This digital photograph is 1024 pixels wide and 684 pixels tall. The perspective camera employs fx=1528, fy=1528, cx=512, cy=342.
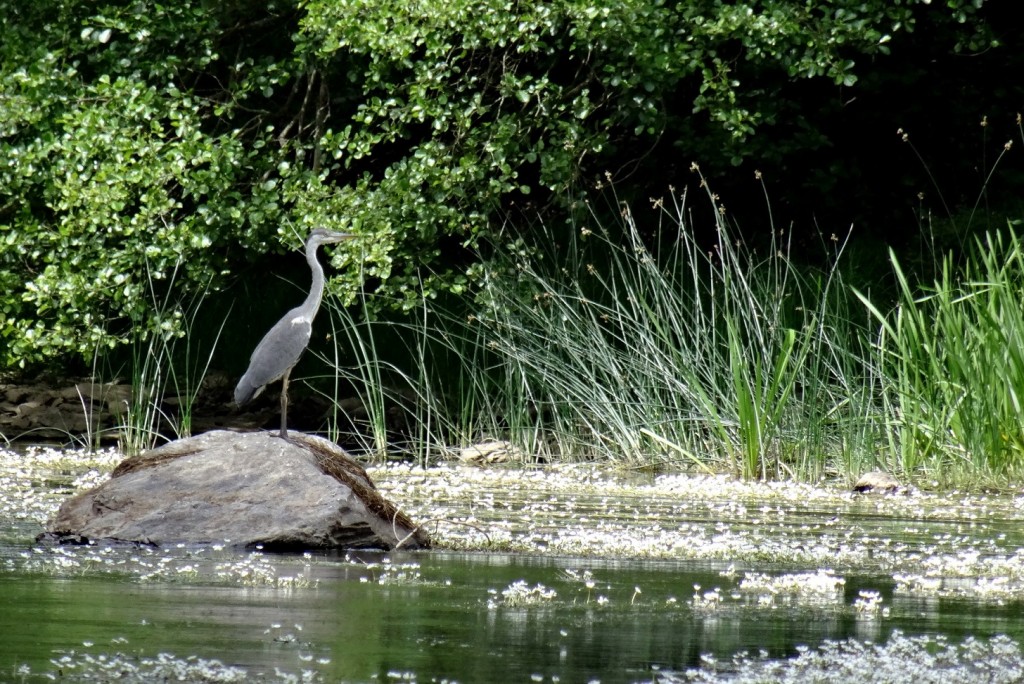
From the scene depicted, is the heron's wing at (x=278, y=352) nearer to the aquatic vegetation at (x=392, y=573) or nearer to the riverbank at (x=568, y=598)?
the riverbank at (x=568, y=598)

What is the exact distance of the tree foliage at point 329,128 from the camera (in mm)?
11336

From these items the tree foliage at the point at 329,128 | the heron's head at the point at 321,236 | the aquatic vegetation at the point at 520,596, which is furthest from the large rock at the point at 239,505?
the tree foliage at the point at 329,128

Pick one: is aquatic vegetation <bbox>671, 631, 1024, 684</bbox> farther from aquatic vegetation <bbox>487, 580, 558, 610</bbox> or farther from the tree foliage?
the tree foliage

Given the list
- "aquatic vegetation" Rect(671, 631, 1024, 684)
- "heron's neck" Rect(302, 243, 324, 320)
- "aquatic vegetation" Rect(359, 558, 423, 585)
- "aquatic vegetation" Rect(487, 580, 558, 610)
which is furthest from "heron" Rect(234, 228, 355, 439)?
"aquatic vegetation" Rect(671, 631, 1024, 684)

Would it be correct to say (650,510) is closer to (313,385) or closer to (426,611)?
(426,611)

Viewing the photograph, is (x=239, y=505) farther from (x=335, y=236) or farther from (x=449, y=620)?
(x=335, y=236)

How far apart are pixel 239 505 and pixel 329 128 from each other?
6642 mm

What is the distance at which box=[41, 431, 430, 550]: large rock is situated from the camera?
578 cm

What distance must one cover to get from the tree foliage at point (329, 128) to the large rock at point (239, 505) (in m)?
5.14

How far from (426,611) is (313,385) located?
33.3 feet

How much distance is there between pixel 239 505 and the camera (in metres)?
5.89

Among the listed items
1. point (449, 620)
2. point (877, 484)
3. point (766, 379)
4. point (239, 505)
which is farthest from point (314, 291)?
point (449, 620)

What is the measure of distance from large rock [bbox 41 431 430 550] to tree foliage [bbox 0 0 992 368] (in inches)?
202

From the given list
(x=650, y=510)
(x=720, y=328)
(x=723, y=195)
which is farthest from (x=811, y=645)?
(x=723, y=195)
